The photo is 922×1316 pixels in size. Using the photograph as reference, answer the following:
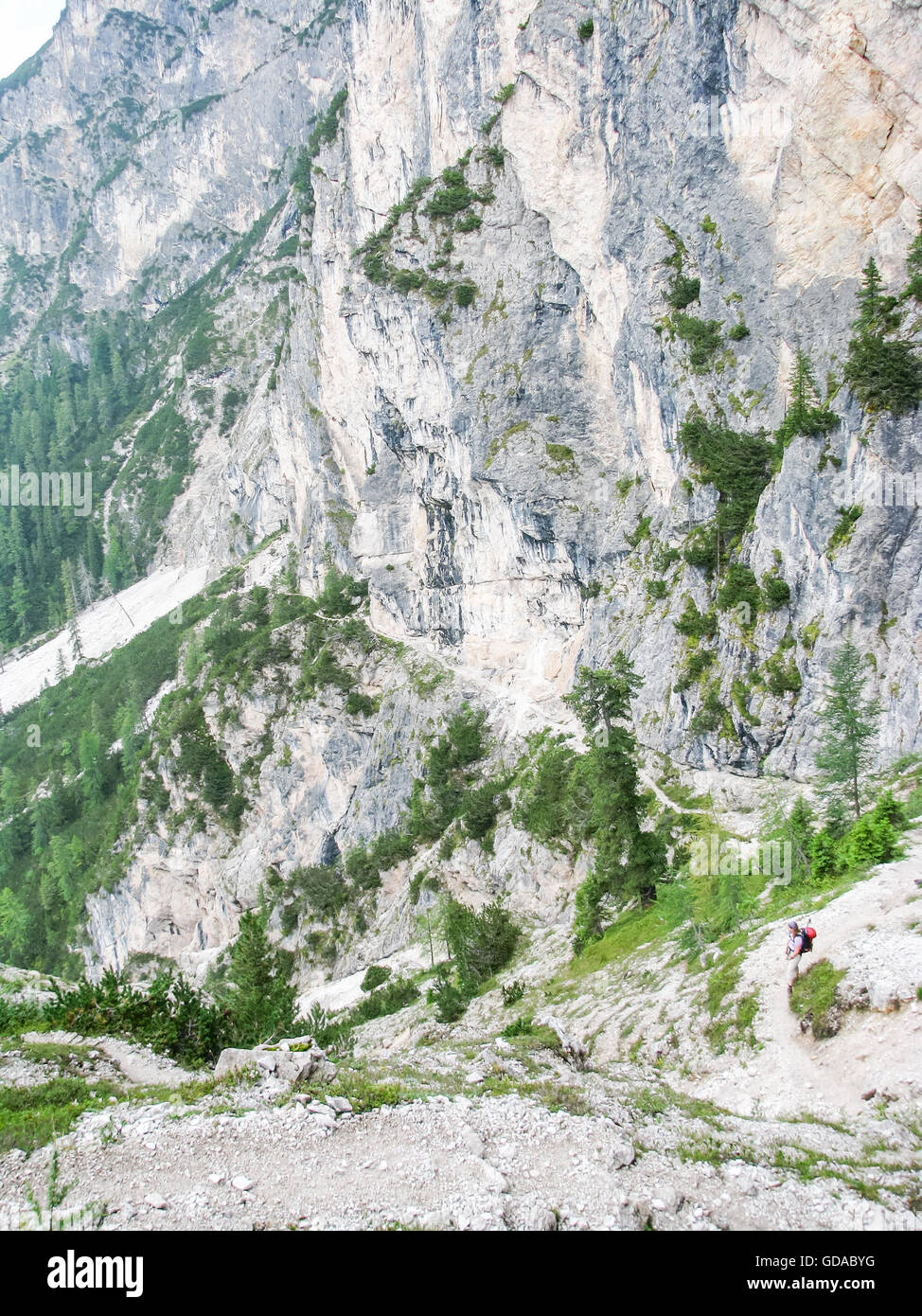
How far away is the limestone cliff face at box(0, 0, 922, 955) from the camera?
37.2m

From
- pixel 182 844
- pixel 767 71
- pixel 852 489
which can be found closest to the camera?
pixel 852 489

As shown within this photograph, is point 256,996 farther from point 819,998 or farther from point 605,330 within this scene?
point 605,330

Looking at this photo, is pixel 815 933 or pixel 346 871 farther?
pixel 346 871

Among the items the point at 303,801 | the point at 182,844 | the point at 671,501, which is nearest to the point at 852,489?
the point at 671,501

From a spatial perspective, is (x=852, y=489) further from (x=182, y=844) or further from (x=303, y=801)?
(x=182, y=844)

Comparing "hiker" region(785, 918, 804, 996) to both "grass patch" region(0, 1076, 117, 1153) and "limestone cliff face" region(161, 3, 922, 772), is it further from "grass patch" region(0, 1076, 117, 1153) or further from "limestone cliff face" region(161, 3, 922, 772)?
"limestone cliff face" region(161, 3, 922, 772)

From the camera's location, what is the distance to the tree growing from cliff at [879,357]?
112 ft

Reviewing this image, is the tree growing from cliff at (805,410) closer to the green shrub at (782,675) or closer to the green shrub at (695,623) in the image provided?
the green shrub at (695,623)

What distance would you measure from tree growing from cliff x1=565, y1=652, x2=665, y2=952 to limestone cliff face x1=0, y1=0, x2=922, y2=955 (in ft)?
30.9

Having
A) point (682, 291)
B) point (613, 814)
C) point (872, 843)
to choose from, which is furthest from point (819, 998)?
point (682, 291)

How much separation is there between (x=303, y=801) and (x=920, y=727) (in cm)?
6424

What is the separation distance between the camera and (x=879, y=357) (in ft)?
115

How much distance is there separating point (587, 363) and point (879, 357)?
2963cm
